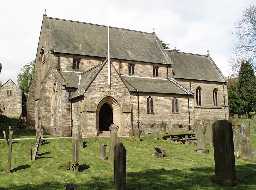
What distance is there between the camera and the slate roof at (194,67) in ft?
166

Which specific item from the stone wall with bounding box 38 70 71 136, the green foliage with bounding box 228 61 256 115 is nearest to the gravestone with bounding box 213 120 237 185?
the stone wall with bounding box 38 70 71 136

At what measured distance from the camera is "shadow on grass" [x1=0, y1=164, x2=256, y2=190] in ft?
44.3

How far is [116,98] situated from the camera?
36.4 meters

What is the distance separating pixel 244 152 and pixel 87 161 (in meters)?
8.63

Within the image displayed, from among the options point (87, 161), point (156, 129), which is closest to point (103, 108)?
point (156, 129)

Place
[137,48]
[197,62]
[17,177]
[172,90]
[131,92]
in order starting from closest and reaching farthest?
[17,177] → [131,92] → [172,90] → [137,48] → [197,62]

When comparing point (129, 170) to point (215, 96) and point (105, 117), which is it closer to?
point (105, 117)

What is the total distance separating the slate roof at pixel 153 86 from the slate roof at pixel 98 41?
8.66 ft

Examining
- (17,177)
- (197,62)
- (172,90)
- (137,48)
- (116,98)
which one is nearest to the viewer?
(17,177)

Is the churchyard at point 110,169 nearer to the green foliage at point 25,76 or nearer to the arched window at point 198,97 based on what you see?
the arched window at point 198,97

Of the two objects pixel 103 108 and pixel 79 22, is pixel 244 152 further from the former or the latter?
pixel 79 22

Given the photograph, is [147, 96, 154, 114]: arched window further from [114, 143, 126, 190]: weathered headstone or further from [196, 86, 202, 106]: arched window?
[114, 143, 126, 190]: weathered headstone

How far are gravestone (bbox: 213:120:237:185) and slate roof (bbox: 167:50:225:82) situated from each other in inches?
1396

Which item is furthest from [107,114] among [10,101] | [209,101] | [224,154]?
[10,101]
